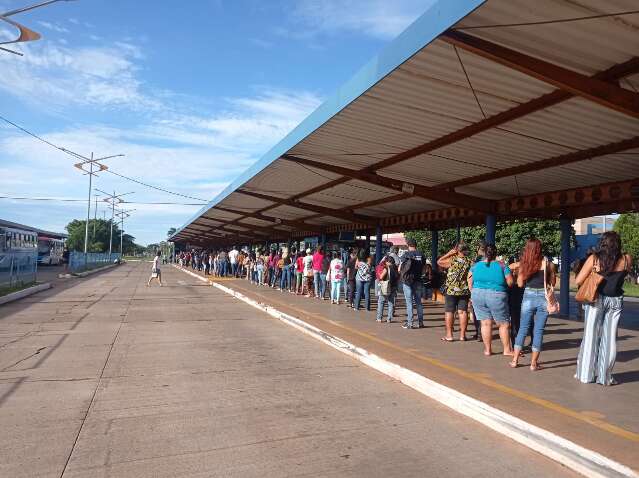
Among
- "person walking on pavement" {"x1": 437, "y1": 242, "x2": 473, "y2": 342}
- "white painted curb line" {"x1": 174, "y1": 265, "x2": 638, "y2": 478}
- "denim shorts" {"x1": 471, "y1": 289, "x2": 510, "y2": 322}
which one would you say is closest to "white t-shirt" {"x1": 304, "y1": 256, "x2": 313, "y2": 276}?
"person walking on pavement" {"x1": 437, "y1": 242, "x2": 473, "y2": 342}

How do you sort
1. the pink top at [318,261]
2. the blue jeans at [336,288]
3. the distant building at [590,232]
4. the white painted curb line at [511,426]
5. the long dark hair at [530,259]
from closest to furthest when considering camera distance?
the white painted curb line at [511,426]
the long dark hair at [530,259]
the blue jeans at [336,288]
the pink top at [318,261]
the distant building at [590,232]

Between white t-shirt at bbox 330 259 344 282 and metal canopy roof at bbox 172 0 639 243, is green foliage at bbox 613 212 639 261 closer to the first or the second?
metal canopy roof at bbox 172 0 639 243

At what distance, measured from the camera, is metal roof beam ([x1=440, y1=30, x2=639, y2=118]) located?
5.88 m

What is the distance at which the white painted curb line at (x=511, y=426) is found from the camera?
12.9ft

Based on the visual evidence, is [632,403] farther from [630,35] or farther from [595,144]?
[595,144]

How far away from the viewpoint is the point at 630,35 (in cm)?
551

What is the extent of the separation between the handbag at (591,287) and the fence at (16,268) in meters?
17.8

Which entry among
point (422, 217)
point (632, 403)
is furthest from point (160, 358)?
point (422, 217)

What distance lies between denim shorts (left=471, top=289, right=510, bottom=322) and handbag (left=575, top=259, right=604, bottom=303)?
1.39m

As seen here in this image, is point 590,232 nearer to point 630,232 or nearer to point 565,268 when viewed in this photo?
point 630,232

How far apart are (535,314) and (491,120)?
10.6 feet

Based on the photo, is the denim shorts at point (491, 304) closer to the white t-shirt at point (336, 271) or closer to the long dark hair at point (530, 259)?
the long dark hair at point (530, 259)

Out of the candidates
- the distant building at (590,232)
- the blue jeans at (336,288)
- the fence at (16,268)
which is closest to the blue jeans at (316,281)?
the blue jeans at (336,288)

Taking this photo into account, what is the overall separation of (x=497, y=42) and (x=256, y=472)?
4.97 m
